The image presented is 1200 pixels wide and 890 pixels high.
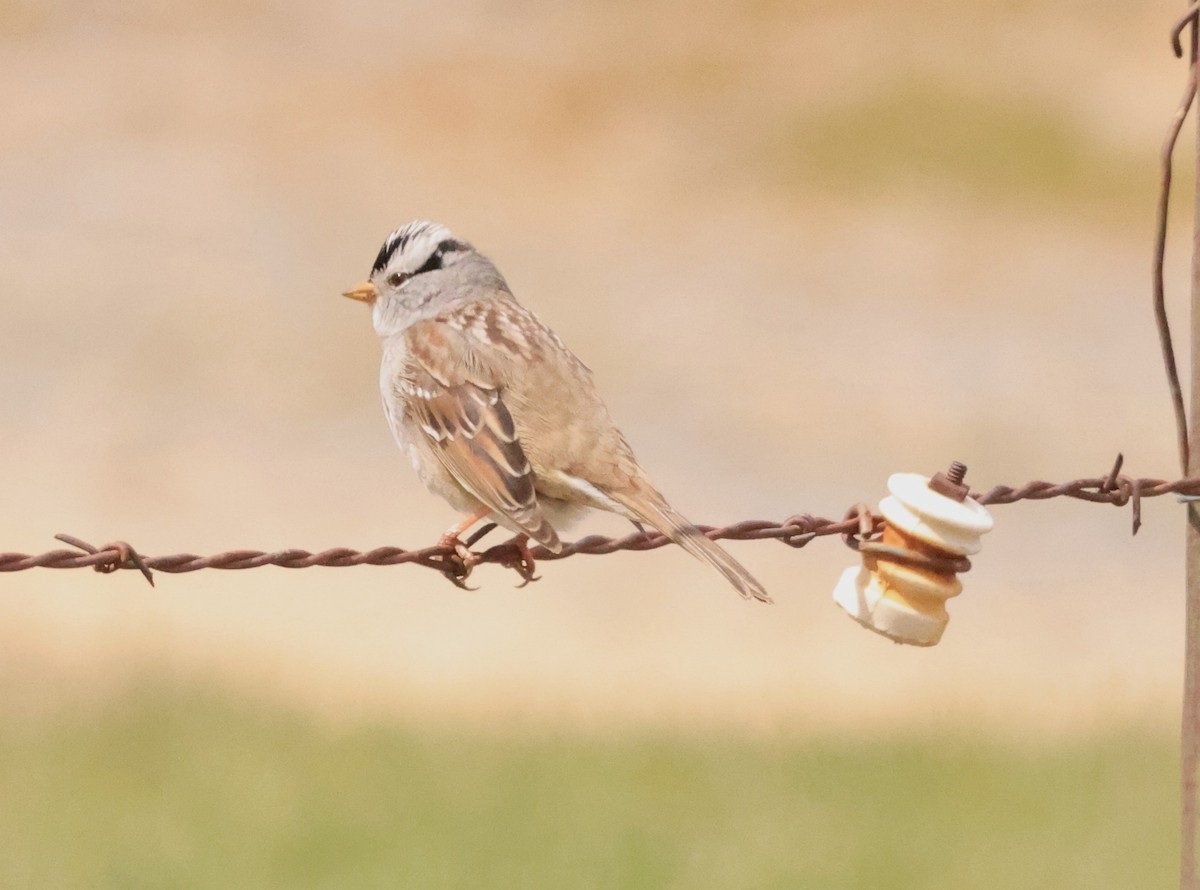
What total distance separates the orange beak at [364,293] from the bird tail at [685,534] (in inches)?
60.9

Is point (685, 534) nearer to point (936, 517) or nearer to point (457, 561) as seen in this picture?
point (457, 561)

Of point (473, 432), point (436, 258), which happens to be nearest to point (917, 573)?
point (473, 432)

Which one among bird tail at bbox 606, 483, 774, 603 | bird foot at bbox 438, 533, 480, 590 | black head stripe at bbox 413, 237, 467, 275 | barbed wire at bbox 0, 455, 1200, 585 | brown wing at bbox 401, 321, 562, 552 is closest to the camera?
barbed wire at bbox 0, 455, 1200, 585

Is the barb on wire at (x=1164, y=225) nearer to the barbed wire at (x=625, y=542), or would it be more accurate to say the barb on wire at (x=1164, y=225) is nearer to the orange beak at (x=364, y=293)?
the barbed wire at (x=625, y=542)

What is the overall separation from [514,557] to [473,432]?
0.48 m

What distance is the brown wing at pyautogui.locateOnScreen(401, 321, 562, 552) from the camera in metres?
4.06

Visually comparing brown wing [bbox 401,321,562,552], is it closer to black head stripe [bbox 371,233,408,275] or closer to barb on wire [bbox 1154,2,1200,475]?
black head stripe [bbox 371,233,408,275]

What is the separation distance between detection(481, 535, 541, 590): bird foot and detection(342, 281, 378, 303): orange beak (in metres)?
1.53

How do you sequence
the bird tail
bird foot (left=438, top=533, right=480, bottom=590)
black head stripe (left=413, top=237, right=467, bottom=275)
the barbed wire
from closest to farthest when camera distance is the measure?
the barbed wire
the bird tail
bird foot (left=438, top=533, right=480, bottom=590)
black head stripe (left=413, top=237, right=467, bottom=275)

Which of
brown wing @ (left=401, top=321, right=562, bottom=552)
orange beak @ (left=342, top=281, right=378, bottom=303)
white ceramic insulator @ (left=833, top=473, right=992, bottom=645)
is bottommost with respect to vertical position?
white ceramic insulator @ (left=833, top=473, right=992, bottom=645)

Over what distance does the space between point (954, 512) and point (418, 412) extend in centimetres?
208

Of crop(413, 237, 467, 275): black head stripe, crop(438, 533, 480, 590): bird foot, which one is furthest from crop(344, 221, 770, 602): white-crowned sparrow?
crop(438, 533, 480, 590): bird foot

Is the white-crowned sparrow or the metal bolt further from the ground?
the white-crowned sparrow

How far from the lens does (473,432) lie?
4320 mm
